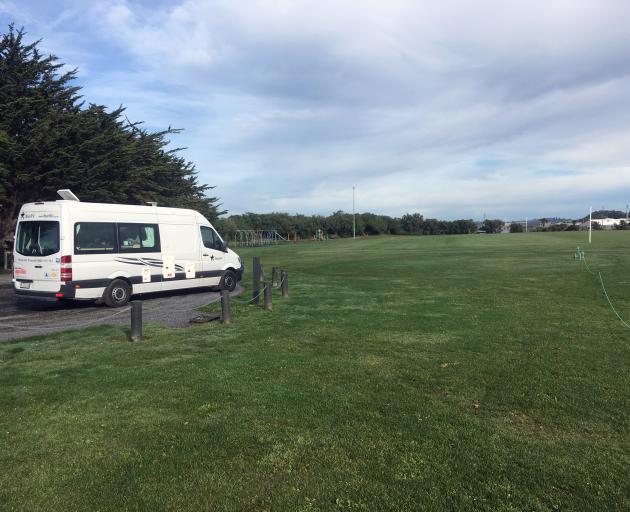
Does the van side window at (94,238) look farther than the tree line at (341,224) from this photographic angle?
No

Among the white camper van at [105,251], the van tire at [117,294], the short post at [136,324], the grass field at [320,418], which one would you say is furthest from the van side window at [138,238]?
the short post at [136,324]

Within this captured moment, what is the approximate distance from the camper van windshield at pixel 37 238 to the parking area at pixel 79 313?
4.95 ft

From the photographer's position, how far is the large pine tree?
23578mm

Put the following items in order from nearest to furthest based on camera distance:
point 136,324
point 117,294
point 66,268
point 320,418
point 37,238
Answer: point 320,418
point 136,324
point 66,268
point 37,238
point 117,294

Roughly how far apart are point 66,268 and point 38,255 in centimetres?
93


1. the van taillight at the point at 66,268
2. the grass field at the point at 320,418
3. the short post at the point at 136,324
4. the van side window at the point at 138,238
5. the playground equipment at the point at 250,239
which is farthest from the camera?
the playground equipment at the point at 250,239

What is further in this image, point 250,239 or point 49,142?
point 250,239

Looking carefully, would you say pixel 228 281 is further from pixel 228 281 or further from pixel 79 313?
pixel 79 313

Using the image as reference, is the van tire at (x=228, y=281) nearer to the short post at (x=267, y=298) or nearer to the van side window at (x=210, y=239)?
the van side window at (x=210, y=239)

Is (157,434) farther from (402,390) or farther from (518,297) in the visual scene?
(518,297)

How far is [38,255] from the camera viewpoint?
11820mm

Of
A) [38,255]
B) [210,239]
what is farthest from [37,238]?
[210,239]

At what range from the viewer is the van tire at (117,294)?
12.4 m

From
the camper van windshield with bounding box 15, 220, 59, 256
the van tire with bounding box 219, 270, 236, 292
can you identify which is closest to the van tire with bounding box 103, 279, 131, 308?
the camper van windshield with bounding box 15, 220, 59, 256
